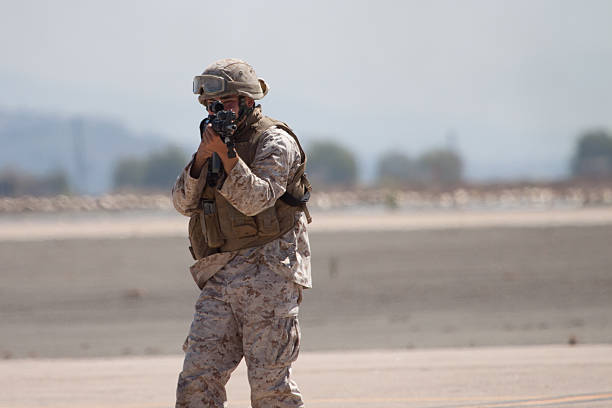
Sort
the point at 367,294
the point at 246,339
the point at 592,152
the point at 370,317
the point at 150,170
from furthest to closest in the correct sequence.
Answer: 1. the point at 150,170
2. the point at 592,152
3. the point at 367,294
4. the point at 370,317
5. the point at 246,339

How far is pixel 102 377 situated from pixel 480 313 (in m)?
7.98

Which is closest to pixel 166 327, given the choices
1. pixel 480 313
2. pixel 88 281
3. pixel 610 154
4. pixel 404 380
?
pixel 480 313

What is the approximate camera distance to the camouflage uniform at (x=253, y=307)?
15.6ft

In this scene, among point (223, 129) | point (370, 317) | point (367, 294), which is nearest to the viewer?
point (223, 129)

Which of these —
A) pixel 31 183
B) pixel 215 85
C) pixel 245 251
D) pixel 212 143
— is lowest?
pixel 31 183

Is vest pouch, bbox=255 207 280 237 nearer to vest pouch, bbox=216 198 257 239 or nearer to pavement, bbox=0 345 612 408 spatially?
vest pouch, bbox=216 198 257 239

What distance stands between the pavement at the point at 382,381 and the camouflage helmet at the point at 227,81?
240 centimetres

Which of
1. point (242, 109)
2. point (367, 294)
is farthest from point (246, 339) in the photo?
point (367, 294)

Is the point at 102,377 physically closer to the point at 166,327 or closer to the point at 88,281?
the point at 166,327

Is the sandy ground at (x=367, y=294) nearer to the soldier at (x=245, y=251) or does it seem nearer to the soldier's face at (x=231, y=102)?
the soldier at (x=245, y=251)

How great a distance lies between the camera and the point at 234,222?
4832mm

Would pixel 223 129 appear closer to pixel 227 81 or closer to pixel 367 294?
pixel 227 81

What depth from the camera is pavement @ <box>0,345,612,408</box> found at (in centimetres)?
655

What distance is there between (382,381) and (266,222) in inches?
112
